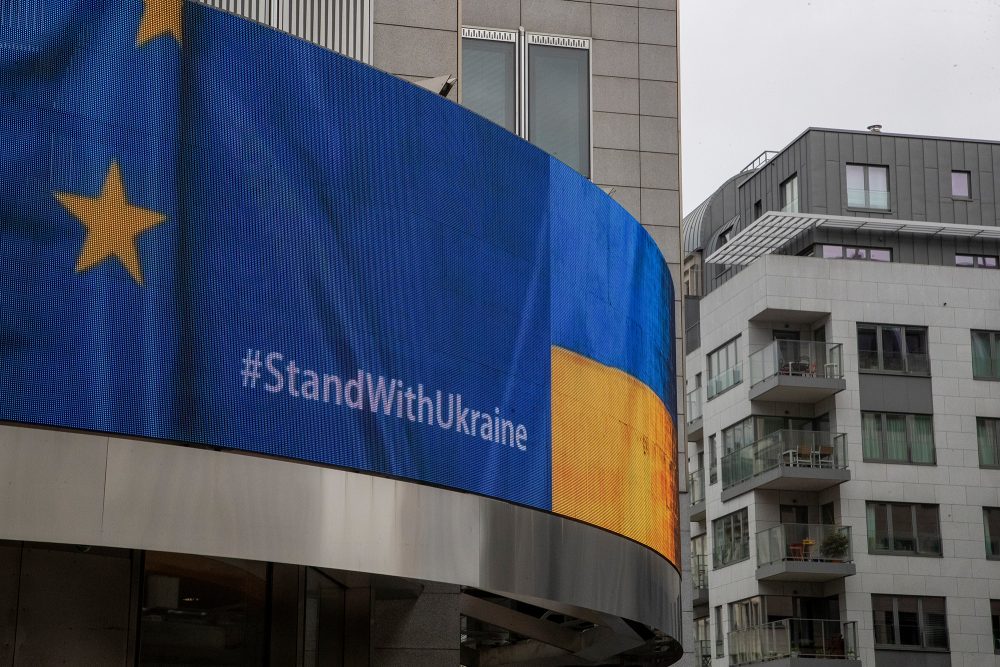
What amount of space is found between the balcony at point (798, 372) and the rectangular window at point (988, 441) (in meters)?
6.19

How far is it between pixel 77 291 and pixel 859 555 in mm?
55280

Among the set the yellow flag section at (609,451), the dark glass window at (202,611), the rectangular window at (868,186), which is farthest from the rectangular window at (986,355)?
the dark glass window at (202,611)

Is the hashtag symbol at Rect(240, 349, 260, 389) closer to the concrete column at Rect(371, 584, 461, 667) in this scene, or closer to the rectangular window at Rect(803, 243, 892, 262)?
the concrete column at Rect(371, 584, 461, 667)

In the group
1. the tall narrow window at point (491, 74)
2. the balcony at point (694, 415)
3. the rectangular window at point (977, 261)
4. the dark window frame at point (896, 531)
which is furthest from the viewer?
the balcony at point (694, 415)

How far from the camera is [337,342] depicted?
16125mm

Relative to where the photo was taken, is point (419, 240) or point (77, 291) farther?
point (419, 240)

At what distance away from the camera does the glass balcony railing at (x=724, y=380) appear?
7156cm

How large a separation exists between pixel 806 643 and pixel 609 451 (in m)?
46.9

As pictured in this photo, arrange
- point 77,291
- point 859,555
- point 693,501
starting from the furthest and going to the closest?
point 693,501
point 859,555
point 77,291

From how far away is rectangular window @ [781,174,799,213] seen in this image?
74062 mm

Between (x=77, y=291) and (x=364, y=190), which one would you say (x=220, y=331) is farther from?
(x=364, y=190)

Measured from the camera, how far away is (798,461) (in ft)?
220

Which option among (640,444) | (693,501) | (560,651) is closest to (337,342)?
(640,444)

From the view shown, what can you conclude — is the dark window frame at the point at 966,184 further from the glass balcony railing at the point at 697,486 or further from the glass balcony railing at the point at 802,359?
the glass balcony railing at the point at 697,486
